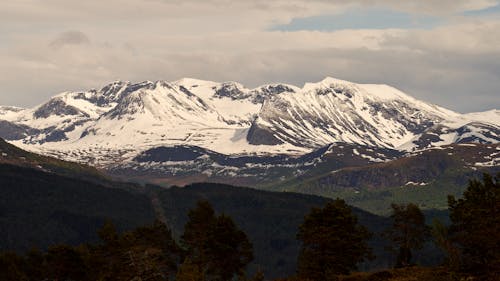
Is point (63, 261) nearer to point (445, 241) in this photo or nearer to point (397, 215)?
point (397, 215)

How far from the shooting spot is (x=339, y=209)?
124m

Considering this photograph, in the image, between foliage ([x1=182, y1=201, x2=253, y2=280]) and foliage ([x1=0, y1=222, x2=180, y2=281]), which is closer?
foliage ([x1=182, y1=201, x2=253, y2=280])

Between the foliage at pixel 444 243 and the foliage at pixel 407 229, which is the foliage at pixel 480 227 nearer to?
the foliage at pixel 444 243

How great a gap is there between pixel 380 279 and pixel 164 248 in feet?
181

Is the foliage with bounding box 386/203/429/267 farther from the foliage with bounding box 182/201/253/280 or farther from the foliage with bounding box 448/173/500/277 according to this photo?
the foliage with bounding box 182/201/253/280

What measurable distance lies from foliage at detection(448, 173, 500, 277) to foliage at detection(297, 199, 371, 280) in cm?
1379

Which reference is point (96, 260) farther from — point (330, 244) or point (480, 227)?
point (480, 227)

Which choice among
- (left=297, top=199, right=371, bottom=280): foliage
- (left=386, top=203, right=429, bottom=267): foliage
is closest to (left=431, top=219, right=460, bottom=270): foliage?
(left=297, top=199, right=371, bottom=280): foliage

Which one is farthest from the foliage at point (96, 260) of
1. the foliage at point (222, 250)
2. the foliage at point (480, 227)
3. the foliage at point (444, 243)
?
the foliage at point (444, 243)

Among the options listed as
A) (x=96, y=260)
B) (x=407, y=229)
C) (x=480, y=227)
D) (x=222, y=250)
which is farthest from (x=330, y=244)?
(x=96, y=260)

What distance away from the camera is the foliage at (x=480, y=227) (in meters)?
103

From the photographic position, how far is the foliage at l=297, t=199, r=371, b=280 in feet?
392

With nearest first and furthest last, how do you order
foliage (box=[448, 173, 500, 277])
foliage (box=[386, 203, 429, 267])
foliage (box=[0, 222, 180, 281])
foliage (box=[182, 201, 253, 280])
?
foliage (box=[448, 173, 500, 277]) → foliage (box=[182, 201, 253, 280]) → foliage (box=[0, 222, 180, 281]) → foliage (box=[386, 203, 429, 267])

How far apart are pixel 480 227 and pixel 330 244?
69.7 ft
